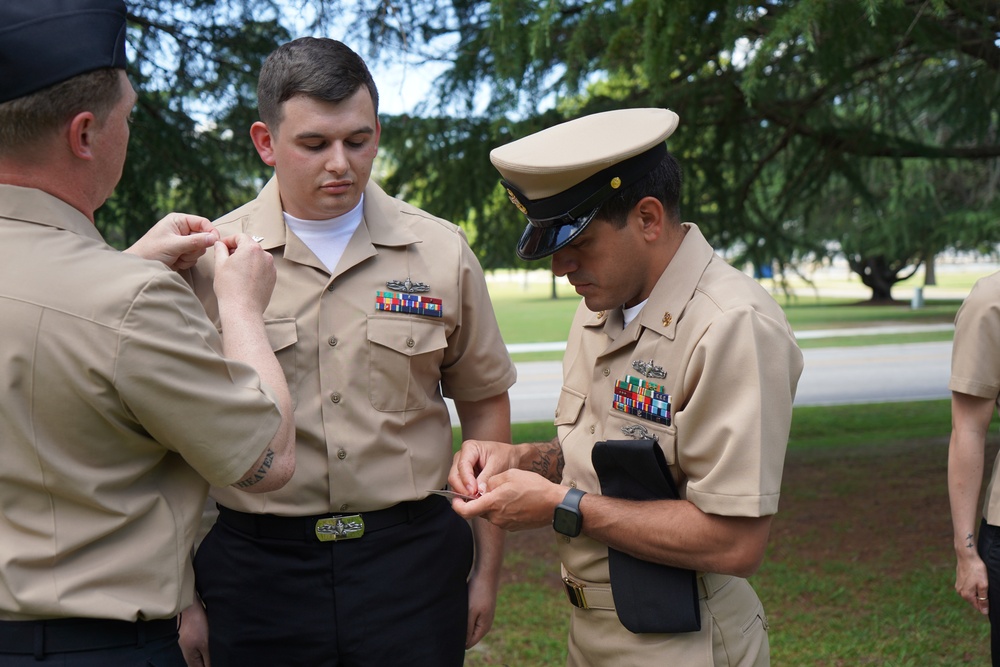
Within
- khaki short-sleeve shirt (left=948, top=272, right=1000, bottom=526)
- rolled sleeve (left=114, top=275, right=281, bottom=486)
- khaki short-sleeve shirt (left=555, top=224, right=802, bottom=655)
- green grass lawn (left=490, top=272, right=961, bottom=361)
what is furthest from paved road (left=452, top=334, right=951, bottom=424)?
rolled sleeve (left=114, top=275, right=281, bottom=486)

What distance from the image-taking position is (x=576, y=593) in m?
2.26

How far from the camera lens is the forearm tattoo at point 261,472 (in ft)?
5.84

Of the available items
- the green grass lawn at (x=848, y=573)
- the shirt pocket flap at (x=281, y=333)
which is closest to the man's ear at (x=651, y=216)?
the shirt pocket flap at (x=281, y=333)

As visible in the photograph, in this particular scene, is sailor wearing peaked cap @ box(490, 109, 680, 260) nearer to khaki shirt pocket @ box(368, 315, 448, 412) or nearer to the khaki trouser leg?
khaki shirt pocket @ box(368, 315, 448, 412)

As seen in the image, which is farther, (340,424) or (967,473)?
(967,473)

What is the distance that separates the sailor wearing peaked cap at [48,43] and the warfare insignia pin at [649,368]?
1.21 meters

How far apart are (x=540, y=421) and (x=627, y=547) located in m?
9.62

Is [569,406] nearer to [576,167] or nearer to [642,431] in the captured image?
[642,431]

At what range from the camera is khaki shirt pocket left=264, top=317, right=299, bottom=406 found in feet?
7.68

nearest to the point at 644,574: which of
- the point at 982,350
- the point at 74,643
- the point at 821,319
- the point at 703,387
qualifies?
the point at 703,387

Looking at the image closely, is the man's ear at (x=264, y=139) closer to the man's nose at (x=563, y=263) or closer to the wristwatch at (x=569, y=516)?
the man's nose at (x=563, y=263)

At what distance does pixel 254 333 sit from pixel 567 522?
2.52 feet

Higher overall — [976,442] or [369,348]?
[369,348]

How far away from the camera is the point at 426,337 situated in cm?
245
